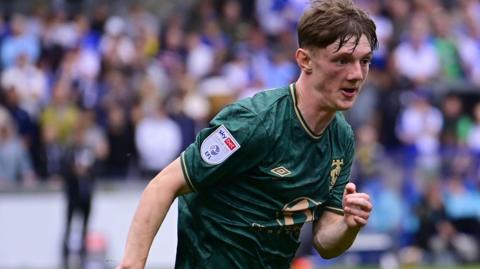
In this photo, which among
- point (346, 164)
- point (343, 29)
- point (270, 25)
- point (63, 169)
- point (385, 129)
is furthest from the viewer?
point (270, 25)

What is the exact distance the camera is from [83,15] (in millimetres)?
19469

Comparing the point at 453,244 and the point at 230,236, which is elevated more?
the point at 230,236

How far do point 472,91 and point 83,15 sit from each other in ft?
20.7

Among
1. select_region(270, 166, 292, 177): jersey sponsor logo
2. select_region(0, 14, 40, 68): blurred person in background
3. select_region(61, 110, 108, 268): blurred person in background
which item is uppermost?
select_region(270, 166, 292, 177): jersey sponsor logo

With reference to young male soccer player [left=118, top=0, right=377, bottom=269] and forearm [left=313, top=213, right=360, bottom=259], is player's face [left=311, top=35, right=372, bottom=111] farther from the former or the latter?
forearm [left=313, top=213, right=360, bottom=259]

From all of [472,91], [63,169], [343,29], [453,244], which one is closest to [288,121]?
[343,29]

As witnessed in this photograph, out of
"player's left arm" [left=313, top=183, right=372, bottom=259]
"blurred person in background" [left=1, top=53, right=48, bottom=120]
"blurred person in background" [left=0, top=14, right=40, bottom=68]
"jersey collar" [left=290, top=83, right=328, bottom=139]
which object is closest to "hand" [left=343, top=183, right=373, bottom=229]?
"player's left arm" [left=313, top=183, right=372, bottom=259]

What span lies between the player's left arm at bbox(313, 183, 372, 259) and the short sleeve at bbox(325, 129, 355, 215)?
0.10 ft

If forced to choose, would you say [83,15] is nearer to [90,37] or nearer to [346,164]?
[90,37]

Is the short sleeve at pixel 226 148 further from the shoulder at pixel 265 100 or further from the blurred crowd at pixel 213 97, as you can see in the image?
the blurred crowd at pixel 213 97

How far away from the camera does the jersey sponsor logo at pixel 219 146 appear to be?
548 centimetres

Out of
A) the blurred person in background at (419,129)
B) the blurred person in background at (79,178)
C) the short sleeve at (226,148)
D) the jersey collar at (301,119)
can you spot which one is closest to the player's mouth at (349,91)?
the jersey collar at (301,119)

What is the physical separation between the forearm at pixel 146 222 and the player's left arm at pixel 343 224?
828 mm

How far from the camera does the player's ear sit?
5668mm
